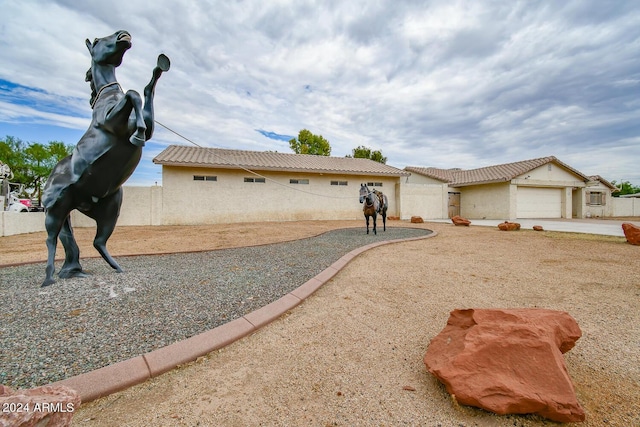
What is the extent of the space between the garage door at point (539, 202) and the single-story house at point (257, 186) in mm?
7765

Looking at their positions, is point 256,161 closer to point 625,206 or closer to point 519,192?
point 519,192

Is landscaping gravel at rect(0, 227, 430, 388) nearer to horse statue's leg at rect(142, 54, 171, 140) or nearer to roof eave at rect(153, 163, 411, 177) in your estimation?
horse statue's leg at rect(142, 54, 171, 140)

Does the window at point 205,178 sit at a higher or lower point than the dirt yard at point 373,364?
higher

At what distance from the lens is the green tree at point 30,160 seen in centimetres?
2445

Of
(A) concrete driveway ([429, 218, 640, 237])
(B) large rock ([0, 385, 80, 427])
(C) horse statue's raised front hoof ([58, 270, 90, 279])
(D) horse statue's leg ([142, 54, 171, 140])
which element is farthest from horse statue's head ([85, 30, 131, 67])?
(A) concrete driveway ([429, 218, 640, 237])

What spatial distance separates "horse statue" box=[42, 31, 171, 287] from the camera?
110 inches

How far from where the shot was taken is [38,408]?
896mm

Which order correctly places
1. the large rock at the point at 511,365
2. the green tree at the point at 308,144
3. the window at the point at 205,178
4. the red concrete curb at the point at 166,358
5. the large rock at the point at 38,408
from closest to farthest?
the large rock at the point at 38,408, the large rock at the point at 511,365, the red concrete curb at the point at 166,358, the window at the point at 205,178, the green tree at the point at 308,144

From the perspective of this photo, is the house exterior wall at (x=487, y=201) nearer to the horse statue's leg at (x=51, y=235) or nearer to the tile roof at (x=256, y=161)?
the tile roof at (x=256, y=161)

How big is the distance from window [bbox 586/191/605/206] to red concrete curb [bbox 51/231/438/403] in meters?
27.4

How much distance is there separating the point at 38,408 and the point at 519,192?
21.2m

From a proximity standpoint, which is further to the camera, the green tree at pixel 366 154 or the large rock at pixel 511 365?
the green tree at pixel 366 154

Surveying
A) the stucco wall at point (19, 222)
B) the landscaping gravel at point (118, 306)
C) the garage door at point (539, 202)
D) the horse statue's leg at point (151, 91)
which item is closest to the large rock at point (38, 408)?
the landscaping gravel at point (118, 306)

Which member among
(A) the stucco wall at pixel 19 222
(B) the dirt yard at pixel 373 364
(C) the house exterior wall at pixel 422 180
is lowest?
(B) the dirt yard at pixel 373 364
